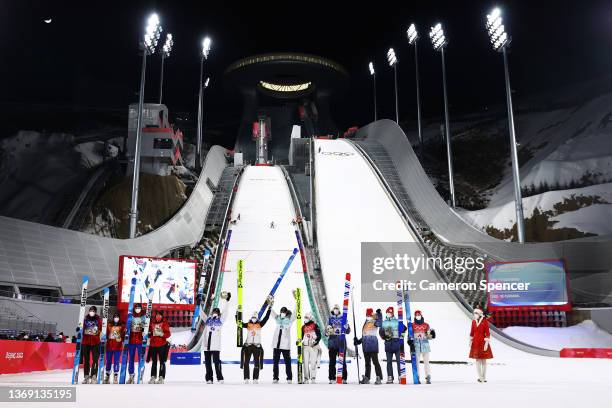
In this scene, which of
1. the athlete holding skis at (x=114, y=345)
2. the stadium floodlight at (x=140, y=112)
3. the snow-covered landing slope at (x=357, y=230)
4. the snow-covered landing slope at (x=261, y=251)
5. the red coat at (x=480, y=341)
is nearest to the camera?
the red coat at (x=480, y=341)

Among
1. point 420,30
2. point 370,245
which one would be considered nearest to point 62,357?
point 370,245

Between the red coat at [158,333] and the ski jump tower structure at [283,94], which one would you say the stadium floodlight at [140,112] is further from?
the ski jump tower structure at [283,94]

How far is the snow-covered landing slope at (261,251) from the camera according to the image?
632 inches

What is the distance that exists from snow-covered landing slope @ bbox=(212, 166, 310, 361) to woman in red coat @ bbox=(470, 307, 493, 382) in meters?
5.40

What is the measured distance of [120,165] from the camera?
33812 mm

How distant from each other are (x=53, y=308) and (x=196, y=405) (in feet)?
38.4

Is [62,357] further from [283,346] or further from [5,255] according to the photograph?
[283,346]

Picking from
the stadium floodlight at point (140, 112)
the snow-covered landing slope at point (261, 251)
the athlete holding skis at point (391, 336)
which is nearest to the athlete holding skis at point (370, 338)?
the athlete holding skis at point (391, 336)

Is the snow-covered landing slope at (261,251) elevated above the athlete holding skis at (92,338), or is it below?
above

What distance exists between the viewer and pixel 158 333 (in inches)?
340

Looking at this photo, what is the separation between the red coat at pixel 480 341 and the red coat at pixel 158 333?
472 centimetres

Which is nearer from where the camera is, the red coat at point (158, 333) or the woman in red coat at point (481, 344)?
the woman in red coat at point (481, 344)

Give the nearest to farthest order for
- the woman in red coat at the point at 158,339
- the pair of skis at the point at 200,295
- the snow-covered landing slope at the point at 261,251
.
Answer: the woman in red coat at the point at 158,339
the snow-covered landing slope at the point at 261,251
the pair of skis at the point at 200,295

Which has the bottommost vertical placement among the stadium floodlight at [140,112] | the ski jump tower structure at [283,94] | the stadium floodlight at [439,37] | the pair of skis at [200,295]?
the pair of skis at [200,295]
